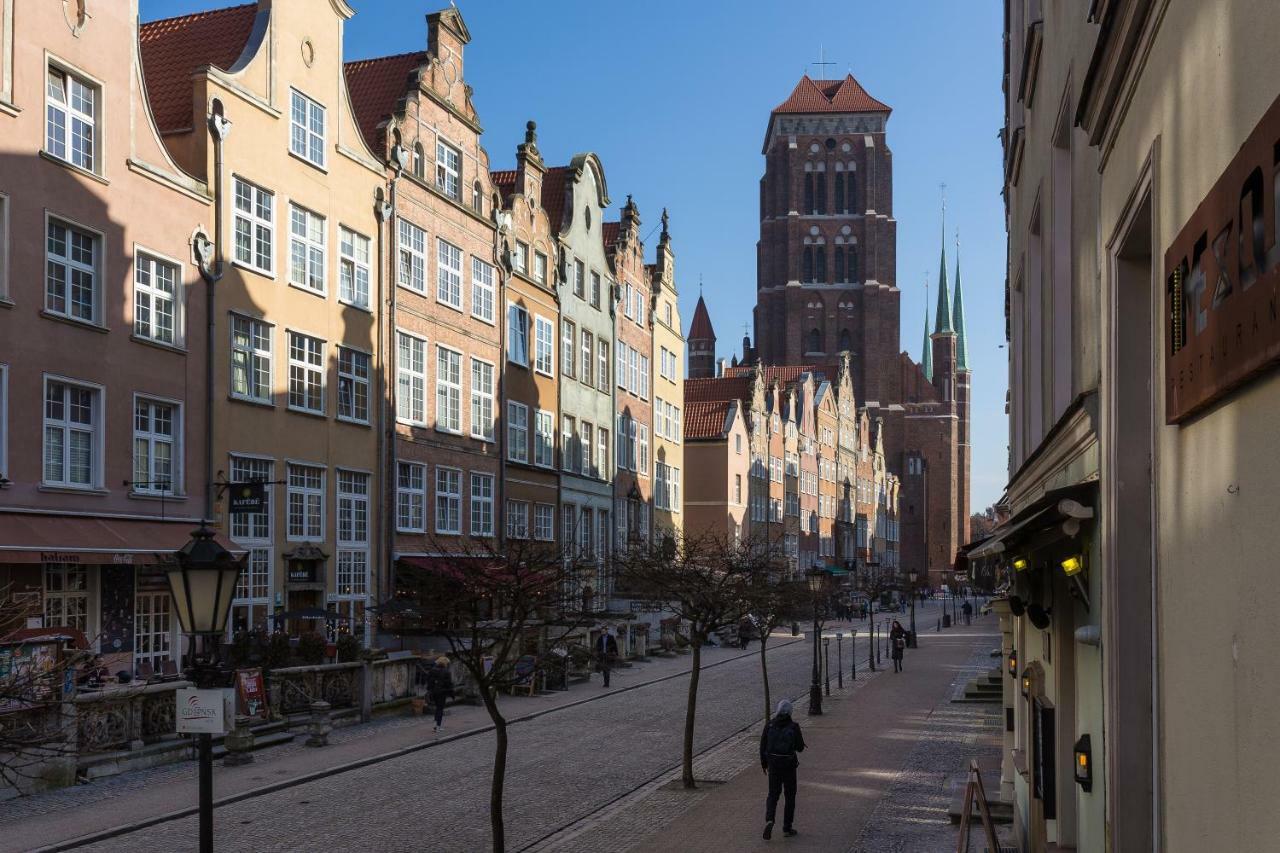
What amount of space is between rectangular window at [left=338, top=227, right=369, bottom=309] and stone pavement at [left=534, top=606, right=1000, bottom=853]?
15253 millimetres

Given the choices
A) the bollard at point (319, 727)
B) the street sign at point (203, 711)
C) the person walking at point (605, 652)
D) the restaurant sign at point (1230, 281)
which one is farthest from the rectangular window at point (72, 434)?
the restaurant sign at point (1230, 281)

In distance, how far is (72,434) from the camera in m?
26.2

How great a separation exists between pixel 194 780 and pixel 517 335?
26.7 metres

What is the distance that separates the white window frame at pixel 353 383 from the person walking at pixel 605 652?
8.80m

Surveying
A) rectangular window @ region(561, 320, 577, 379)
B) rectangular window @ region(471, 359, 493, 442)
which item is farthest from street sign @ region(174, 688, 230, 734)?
rectangular window @ region(561, 320, 577, 379)

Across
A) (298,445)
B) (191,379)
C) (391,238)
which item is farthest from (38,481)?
(391,238)

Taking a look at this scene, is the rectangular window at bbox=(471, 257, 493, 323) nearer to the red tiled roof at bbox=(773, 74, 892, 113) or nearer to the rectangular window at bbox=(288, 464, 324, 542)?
the rectangular window at bbox=(288, 464, 324, 542)

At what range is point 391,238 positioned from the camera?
37.2 m

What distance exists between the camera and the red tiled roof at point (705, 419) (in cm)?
7556

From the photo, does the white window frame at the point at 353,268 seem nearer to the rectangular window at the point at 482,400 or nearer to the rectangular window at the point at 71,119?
the rectangular window at the point at 482,400

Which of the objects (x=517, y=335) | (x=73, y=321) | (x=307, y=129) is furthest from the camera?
(x=517, y=335)

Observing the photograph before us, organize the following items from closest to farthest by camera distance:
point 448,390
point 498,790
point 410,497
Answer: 1. point 498,790
2. point 410,497
3. point 448,390

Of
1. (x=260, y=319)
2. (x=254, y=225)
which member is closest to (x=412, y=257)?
(x=254, y=225)

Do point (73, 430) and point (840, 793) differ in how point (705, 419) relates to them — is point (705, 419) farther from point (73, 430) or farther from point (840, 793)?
point (840, 793)
